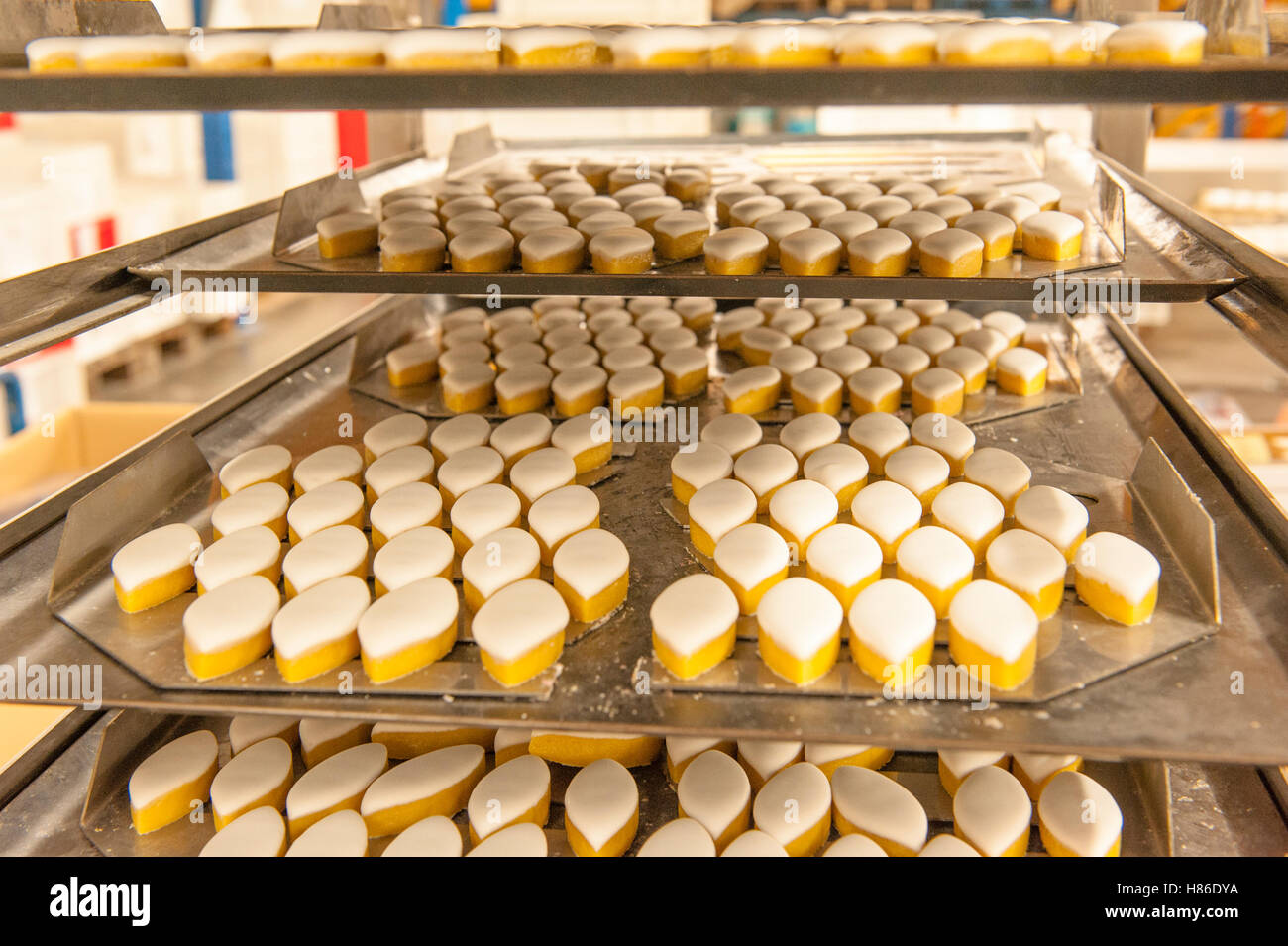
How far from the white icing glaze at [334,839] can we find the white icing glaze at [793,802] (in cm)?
53

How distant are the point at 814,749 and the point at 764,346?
954mm

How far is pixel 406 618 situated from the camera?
4.09 ft

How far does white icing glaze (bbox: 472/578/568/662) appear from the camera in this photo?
1.20 meters

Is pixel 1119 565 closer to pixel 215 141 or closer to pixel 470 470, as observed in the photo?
pixel 470 470

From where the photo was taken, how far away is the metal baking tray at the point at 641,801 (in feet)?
4.32

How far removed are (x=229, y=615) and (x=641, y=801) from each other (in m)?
0.63

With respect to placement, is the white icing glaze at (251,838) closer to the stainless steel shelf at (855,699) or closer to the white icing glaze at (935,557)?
the stainless steel shelf at (855,699)

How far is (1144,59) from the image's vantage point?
3.58 ft

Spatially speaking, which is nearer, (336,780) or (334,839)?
(334,839)

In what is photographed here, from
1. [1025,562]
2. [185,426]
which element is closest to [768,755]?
[1025,562]

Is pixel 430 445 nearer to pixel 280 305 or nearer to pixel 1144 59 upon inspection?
pixel 1144 59

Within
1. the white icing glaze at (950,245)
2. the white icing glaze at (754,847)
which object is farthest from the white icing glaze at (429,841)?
the white icing glaze at (950,245)
